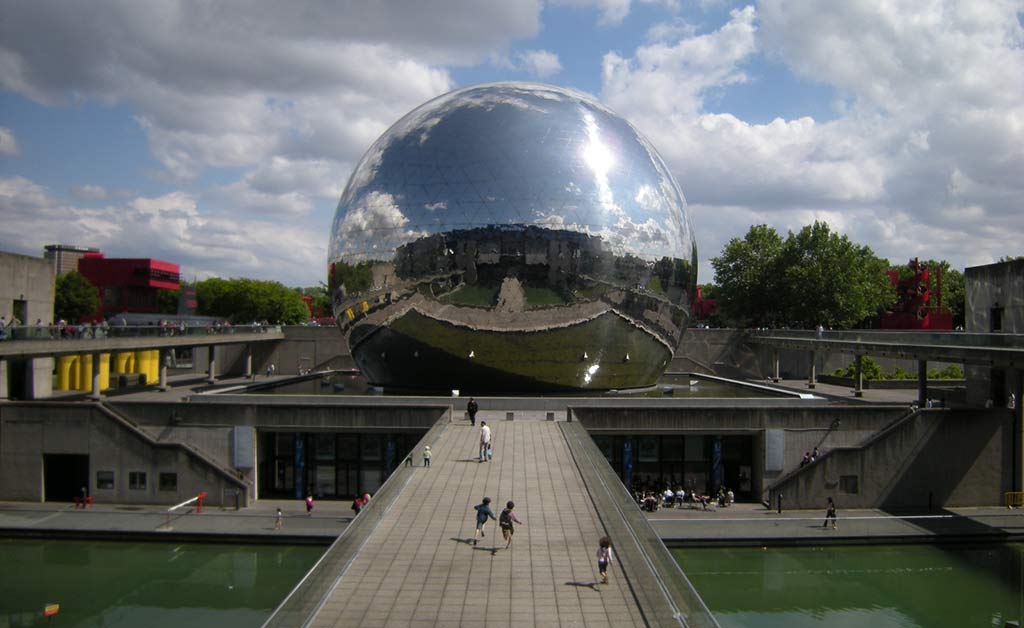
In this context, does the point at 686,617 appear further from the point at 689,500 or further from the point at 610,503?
the point at 689,500

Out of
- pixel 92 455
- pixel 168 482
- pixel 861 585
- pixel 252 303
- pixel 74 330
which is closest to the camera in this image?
pixel 861 585

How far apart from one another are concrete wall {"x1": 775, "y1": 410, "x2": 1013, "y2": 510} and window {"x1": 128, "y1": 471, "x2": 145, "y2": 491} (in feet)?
64.0

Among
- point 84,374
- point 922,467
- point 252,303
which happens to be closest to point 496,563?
point 922,467

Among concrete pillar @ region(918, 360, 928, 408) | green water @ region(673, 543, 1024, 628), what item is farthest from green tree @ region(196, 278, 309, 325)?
green water @ region(673, 543, 1024, 628)

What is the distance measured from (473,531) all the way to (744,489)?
15453 millimetres

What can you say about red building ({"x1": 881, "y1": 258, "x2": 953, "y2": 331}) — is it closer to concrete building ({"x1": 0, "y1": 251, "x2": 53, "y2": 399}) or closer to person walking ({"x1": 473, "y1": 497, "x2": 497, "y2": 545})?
person walking ({"x1": 473, "y1": 497, "x2": 497, "y2": 545})

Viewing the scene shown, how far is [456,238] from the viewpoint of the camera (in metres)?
24.7

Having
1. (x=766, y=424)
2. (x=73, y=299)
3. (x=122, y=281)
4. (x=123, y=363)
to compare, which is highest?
(x=122, y=281)

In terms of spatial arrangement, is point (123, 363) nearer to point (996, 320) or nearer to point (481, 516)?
point (481, 516)

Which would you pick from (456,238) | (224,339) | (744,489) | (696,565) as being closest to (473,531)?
(696,565)

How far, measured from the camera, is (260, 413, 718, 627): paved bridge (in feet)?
31.2

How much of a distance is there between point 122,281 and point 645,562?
93388 millimetres

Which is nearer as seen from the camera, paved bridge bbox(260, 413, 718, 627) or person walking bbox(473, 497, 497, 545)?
paved bridge bbox(260, 413, 718, 627)

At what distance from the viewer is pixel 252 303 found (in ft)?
291
